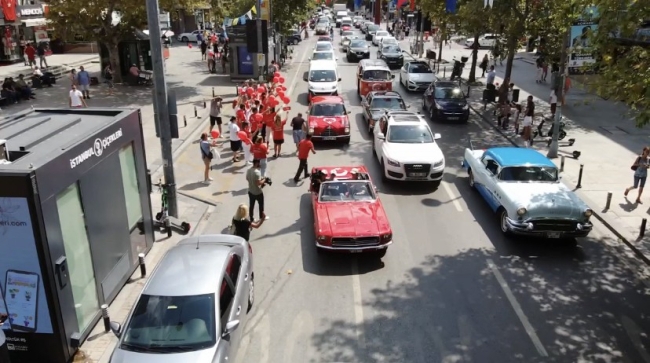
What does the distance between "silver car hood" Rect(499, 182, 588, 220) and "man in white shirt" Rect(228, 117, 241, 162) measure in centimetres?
881

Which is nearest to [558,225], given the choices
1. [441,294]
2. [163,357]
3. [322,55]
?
[441,294]

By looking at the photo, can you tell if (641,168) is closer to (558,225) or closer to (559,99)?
(558,225)

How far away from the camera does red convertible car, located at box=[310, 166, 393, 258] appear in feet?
36.1

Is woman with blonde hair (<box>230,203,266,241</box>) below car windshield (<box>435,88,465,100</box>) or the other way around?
below

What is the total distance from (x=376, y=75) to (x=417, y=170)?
1413 centimetres

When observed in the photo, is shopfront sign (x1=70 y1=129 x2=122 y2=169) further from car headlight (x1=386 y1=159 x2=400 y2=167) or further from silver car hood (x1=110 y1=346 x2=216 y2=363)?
car headlight (x1=386 y1=159 x2=400 y2=167)

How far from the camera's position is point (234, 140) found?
18078 mm

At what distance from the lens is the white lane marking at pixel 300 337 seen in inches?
335

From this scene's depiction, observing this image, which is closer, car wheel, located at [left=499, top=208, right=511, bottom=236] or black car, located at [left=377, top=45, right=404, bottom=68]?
car wheel, located at [left=499, top=208, right=511, bottom=236]

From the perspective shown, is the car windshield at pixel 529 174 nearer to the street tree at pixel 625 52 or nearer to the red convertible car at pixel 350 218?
the street tree at pixel 625 52

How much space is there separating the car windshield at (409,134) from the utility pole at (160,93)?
6871mm

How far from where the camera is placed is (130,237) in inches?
422

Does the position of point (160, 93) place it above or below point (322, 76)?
above

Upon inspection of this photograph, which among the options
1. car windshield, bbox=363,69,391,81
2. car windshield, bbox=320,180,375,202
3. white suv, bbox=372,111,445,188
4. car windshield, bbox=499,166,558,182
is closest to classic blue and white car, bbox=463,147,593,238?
car windshield, bbox=499,166,558,182
